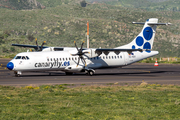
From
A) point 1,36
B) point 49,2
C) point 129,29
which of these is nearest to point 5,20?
point 1,36

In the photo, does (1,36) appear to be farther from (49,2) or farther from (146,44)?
(49,2)

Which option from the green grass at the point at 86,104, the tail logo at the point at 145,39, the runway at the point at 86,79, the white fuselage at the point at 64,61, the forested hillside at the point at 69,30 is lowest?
the green grass at the point at 86,104

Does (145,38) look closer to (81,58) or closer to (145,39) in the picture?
(145,39)

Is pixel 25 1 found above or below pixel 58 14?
above

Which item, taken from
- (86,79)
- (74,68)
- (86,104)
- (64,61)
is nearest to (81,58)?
(74,68)

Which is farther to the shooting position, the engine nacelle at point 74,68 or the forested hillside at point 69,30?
the forested hillside at point 69,30

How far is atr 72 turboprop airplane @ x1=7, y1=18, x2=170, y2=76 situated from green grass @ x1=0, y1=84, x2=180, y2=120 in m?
10.0

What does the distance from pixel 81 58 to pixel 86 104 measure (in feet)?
63.9

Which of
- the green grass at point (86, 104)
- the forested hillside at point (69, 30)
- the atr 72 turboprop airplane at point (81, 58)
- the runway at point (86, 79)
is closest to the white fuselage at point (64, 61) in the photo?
the atr 72 turboprop airplane at point (81, 58)

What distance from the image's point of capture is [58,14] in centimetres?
13962

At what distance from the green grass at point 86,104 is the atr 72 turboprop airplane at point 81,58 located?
10030mm

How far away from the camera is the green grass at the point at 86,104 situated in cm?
1238

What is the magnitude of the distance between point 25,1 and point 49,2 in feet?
73.6

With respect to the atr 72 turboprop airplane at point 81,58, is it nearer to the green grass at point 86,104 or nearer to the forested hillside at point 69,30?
the green grass at point 86,104
